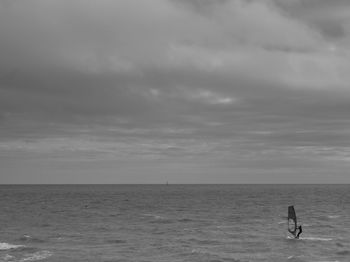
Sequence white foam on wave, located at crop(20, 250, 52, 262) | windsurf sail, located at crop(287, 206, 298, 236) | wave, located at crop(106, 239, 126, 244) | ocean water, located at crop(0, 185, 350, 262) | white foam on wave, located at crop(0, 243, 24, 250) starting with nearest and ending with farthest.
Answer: white foam on wave, located at crop(20, 250, 52, 262) → ocean water, located at crop(0, 185, 350, 262) → white foam on wave, located at crop(0, 243, 24, 250) → wave, located at crop(106, 239, 126, 244) → windsurf sail, located at crop(287, 206, 298, 236)

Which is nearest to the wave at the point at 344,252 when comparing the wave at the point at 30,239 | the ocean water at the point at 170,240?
the ocean water at the point at 170,240

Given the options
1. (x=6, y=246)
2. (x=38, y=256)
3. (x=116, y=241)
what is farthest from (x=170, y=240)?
(x=6, y=246)

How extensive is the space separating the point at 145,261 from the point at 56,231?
2692 centimetres

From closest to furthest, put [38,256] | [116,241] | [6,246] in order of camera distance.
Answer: [38,256], [6,246], [116,241]

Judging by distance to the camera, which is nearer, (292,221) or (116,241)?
(116,241)

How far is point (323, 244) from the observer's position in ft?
179

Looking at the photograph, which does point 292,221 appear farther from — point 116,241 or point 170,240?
point 116,241

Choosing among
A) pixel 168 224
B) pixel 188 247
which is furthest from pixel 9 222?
pixel 188 247

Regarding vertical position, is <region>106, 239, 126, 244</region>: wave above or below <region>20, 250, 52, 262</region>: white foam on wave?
above

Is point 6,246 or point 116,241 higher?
point 116,241

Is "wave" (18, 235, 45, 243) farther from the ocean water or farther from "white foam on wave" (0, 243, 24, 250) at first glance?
"white foam on wave" (0, 243, 24, 250)

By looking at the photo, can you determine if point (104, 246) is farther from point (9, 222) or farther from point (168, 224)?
point (9, 222)

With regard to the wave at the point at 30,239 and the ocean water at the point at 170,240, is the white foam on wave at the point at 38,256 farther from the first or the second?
the wave at the point at 30,239

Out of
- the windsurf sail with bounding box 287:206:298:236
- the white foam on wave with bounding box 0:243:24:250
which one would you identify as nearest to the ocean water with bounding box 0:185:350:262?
the white foam on wave with bounding box 0:243:24:250
